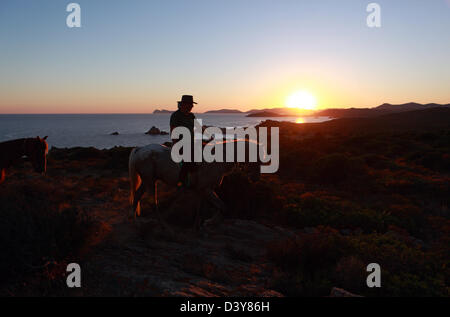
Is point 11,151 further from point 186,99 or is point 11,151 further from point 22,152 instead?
point 186,99

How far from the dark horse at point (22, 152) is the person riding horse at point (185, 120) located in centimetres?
396

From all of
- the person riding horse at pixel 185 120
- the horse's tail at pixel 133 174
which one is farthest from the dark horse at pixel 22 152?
the person riding horse at pixel 185 120

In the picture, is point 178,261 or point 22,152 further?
point 22,152

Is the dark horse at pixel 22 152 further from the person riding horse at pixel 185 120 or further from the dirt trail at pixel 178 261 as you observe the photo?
the person riding horse at pixel 185 120

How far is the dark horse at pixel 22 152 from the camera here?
23.3 feet

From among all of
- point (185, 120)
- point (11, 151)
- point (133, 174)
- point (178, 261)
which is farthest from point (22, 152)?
point (178, 261)

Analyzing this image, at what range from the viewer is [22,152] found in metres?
7.34

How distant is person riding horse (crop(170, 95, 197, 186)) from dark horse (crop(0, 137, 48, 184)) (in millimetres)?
3960

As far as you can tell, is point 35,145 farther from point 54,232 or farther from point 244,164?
point 244,164

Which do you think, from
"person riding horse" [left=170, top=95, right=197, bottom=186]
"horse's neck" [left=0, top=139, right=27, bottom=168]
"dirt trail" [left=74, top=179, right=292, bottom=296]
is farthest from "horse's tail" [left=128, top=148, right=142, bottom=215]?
"horse's neck" [left=0, top=139, right=27, bottom=168]

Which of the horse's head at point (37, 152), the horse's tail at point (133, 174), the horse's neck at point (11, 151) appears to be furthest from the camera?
the horse's head at point (37, 152)

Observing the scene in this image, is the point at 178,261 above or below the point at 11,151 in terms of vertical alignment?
below

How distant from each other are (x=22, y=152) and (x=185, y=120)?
4718mm

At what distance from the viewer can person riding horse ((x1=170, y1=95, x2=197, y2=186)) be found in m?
6.51
